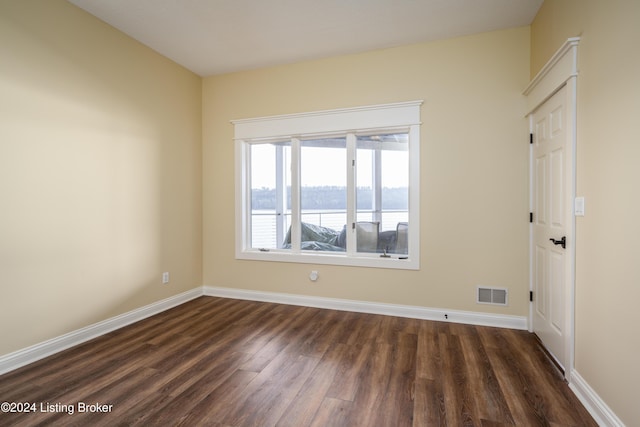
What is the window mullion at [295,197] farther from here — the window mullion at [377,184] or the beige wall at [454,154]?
the window mullion at [377,184]

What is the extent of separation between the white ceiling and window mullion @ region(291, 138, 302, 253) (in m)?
1.11

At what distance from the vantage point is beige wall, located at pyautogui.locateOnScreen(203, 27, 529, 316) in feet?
9.90

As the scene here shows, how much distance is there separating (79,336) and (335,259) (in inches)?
102

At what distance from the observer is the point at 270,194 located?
→ 13.4 ft

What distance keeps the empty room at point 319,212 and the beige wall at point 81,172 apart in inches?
0.7

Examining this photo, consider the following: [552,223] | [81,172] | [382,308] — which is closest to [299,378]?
[382,308]

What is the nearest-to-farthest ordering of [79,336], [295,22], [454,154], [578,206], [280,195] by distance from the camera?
[578,206], [79,336], [295,22], [454,154], [280,195]

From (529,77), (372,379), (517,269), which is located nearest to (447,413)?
(372,379)

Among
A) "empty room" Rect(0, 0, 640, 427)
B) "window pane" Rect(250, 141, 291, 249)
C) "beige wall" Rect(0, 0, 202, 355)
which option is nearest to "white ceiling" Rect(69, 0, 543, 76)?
"empty room" Rect(0, 0, 640, 427)

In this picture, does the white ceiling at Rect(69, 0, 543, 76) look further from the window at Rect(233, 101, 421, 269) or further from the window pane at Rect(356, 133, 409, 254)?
the window pane at Rect(356, 133, 409, 254)

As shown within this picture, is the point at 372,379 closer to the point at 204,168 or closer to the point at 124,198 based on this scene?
the point at 124,198

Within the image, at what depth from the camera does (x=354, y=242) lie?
364 cm

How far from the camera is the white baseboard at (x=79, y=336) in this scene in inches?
88.7

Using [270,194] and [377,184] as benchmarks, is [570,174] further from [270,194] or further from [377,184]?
[270,194]
